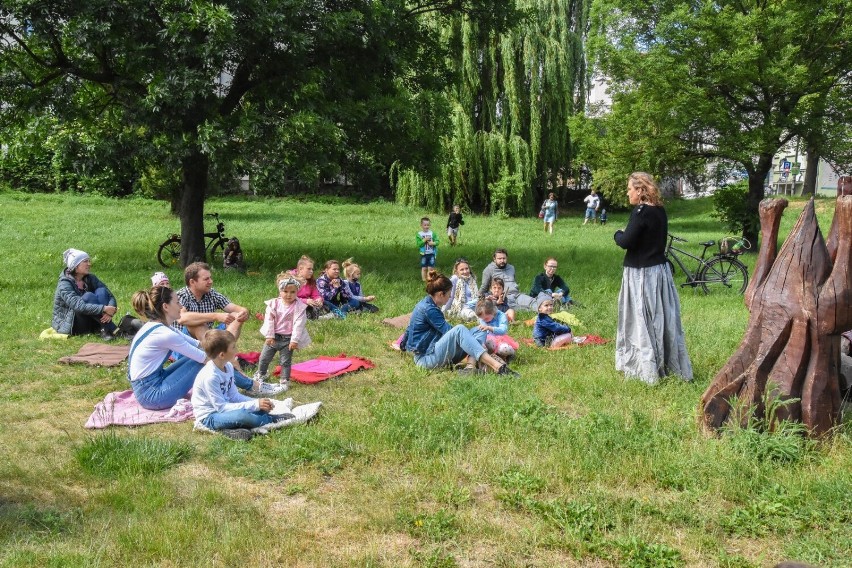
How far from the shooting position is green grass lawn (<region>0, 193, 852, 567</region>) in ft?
13.6

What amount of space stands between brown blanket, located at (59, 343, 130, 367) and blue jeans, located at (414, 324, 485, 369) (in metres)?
3.31

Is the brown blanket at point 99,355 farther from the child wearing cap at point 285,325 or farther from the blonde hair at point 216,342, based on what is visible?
the blonde hair at point 216,342

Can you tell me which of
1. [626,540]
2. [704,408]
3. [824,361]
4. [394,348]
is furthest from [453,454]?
[394,348]

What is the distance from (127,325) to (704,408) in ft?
23.1

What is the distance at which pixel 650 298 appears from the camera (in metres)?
7.38

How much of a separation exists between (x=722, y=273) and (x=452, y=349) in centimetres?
786

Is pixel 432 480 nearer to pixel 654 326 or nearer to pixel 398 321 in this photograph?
pixel 654 326

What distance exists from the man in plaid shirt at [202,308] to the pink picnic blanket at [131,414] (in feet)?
4.26

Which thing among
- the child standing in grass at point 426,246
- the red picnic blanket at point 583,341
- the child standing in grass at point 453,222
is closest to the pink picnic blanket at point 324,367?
the red picnic blanket at point 583,341

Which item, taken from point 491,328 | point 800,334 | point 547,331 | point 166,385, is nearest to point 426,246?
point 547,331

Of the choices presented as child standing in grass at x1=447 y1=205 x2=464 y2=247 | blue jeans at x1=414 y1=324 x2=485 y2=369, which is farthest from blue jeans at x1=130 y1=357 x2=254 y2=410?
child standing in grass at x1=447 y1=205 x2=464 y2=247

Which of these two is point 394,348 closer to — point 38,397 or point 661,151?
point 38,397

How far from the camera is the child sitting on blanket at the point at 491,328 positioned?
Answer: 845 cm

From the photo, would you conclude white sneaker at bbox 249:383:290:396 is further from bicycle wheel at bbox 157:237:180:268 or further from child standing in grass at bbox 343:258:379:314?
bicycle wheel at bbox 157:237:180:268
